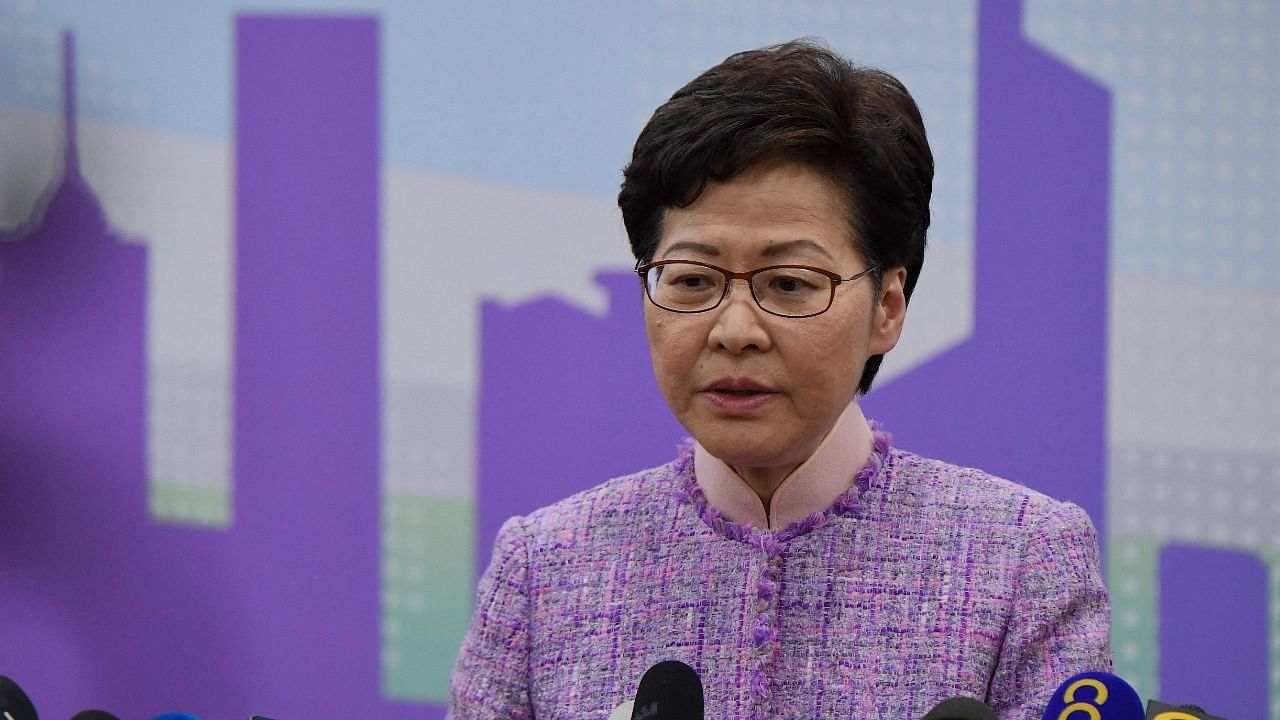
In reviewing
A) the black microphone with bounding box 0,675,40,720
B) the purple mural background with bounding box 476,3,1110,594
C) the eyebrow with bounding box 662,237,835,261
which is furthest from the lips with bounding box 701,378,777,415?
the purple mural background with bounding box 476,3,1110,594

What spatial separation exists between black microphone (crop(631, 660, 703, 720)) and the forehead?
1.23 ft

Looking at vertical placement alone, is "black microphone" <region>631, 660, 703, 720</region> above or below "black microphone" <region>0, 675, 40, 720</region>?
above

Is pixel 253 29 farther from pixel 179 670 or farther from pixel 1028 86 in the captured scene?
pixel 1028 86

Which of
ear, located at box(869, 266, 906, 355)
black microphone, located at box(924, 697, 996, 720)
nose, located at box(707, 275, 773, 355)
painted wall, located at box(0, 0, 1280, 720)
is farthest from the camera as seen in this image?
painted wall, located at box(0, 0, 1280, 720)

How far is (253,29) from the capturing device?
2.50 metres

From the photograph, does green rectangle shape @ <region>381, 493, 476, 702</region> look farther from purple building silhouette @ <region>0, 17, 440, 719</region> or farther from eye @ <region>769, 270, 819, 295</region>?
eye @ <region>769, 270, 819, 295</region>

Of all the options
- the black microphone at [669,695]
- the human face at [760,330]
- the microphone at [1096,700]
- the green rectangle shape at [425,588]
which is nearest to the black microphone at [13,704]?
the black microphone at [669,695]

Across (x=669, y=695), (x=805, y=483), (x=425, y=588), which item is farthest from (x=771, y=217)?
(x=425, y=588)

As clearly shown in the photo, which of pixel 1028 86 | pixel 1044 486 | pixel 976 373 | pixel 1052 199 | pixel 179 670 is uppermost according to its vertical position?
pixel 1028 86

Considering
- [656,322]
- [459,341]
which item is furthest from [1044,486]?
[656,322]

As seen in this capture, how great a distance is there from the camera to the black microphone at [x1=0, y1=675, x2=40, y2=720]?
3.15 feet

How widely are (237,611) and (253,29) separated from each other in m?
0.99

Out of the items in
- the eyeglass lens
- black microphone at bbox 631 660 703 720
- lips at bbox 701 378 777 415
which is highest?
the eyeglass lens

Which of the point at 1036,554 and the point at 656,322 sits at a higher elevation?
the point at 656,322
